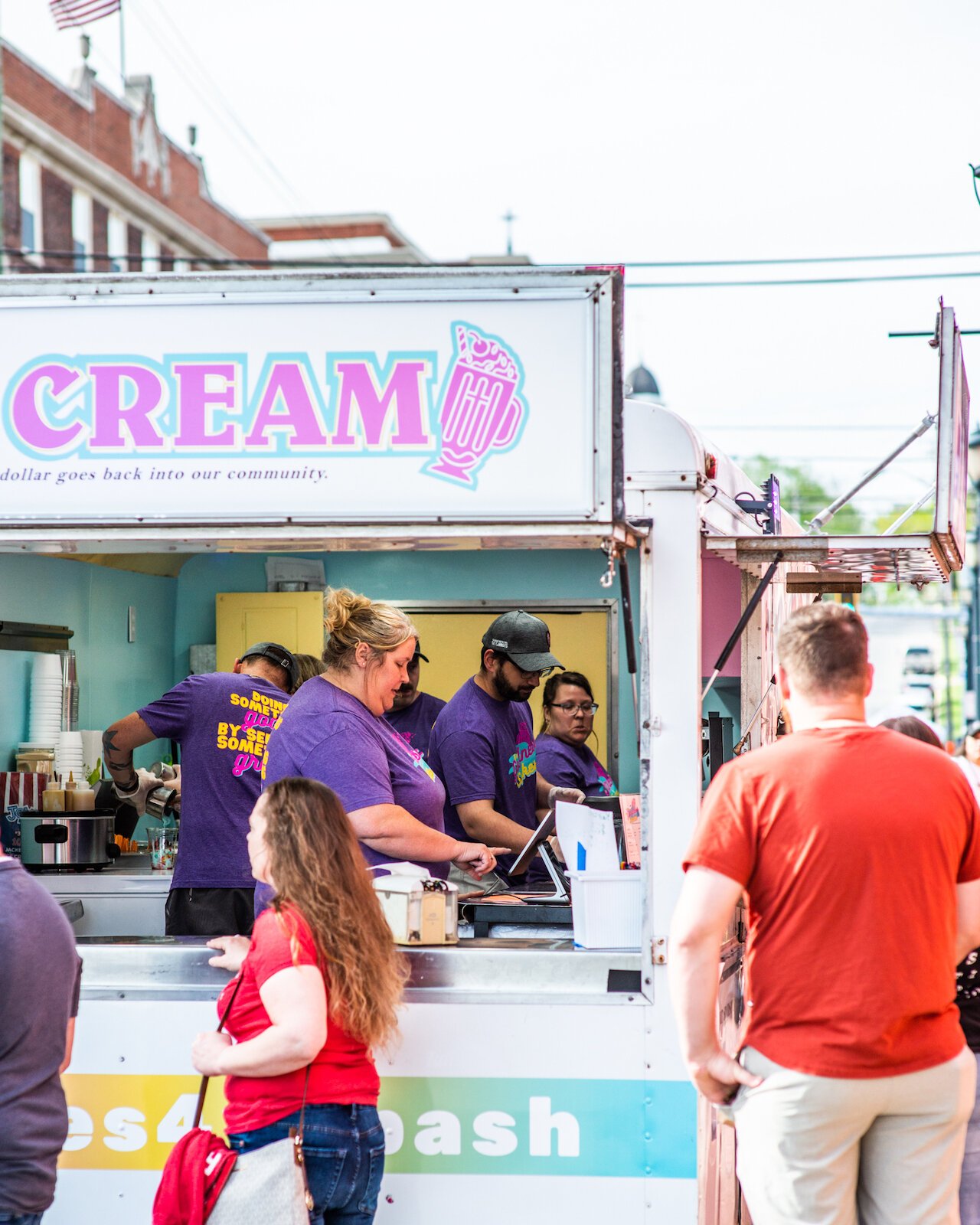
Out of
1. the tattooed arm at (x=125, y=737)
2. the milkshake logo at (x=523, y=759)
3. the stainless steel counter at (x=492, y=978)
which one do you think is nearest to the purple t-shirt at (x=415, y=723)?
the milkshake logo at (x=523, y=759)

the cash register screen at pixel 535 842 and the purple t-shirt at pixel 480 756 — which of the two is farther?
the purple t-shirt at pixel 480 756

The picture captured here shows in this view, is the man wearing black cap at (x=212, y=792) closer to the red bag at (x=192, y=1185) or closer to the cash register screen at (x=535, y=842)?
the cash register screen at (x=535, y=842)

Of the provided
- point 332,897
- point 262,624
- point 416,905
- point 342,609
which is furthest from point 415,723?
point 332,897

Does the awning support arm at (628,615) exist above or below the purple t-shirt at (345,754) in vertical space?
above

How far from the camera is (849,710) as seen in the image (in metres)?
2.67

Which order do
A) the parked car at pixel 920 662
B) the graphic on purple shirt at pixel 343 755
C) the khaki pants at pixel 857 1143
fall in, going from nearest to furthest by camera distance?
the khaki pants at pixel 857 1143 < the graphic on purple shirt at pixel 343 755 < the parked car at pixel 920 662

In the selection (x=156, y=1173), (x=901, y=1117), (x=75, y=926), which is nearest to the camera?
(x=901, y=1117)

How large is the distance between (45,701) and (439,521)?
347 centimetres

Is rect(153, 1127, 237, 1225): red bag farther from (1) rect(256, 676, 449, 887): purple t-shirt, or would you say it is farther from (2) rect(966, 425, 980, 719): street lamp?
(2) rect(966, 425, 980, 719): street lamp

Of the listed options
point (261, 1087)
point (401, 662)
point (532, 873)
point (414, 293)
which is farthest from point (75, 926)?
point (414, 293)

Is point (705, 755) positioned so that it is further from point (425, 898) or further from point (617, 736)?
point (617, 736)

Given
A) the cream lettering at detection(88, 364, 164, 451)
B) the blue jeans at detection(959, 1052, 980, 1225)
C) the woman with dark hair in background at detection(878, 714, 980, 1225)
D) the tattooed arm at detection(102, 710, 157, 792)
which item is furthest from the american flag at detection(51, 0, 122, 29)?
the blue jeans at detection(959, 1052, 980, 1225)

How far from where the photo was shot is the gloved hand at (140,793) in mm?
5663

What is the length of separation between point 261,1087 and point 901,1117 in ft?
4.10
